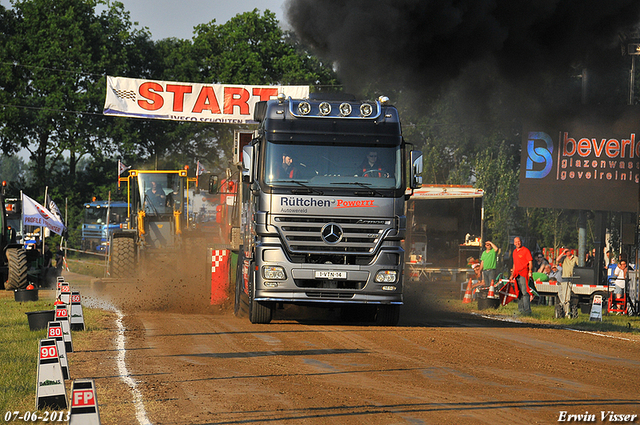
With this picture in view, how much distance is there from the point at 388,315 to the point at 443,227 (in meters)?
15.9

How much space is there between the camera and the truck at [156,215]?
23266mm

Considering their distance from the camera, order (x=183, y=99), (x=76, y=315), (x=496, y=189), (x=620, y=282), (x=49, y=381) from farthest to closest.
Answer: (x=496, y=189)
(x=183, y=99)
(x=620, y=282)
(x=76, y=315)
(x=49, y=381)

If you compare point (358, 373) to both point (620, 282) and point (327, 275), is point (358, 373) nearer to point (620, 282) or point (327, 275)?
point (327, 275)

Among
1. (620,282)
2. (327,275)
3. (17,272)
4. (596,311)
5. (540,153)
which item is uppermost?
(540,153)

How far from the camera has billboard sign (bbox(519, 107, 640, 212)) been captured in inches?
960

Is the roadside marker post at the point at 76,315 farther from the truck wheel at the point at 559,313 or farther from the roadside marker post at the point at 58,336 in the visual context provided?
the truck wheel at the point at 559,313

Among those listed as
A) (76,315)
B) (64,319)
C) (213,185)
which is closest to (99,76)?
(213,185)

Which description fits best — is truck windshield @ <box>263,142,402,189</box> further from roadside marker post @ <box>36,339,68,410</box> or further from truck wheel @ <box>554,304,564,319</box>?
truck wheel @ <box>554,304,564,319</box>

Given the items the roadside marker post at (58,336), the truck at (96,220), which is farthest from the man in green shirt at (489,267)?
the truck at (96,220)

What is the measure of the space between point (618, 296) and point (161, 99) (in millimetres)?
14994

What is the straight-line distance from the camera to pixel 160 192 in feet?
78.5

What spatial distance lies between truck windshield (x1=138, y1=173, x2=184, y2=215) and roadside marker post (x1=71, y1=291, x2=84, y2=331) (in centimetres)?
1039

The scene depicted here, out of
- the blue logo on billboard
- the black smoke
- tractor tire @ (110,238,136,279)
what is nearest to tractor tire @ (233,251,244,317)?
the black smoke

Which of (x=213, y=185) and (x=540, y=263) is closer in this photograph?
(x=213, y=185)
